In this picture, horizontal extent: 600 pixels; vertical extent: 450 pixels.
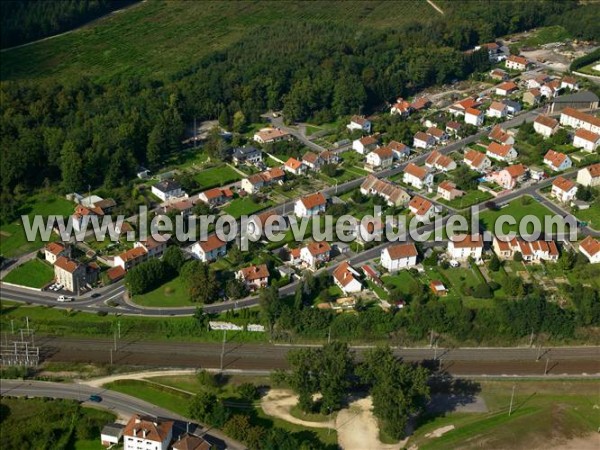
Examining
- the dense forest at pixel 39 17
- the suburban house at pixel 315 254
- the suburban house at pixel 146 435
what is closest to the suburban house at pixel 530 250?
the suburban house at pixel 315 254

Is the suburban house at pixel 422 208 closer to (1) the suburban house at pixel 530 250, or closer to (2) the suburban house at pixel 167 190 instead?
(1) the suburban house at pixel 530 250

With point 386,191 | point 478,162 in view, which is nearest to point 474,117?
point 478,162

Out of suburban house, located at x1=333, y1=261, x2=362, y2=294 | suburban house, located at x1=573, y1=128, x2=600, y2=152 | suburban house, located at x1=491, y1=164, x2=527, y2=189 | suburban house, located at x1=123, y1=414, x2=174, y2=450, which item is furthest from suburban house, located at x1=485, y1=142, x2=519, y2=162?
suburban house, located at x1=123, y1=414, x2=174, y2=450

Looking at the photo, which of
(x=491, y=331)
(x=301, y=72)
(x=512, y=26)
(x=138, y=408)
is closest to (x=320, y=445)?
(x=138, y=408)

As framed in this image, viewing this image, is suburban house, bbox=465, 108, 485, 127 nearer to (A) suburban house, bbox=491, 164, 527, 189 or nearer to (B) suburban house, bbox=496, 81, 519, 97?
(B) suburban house, bbox=496, 81, 519, 97

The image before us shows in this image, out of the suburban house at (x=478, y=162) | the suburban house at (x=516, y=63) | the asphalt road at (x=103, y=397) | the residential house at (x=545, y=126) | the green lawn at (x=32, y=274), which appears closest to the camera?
the asphalt road at (x=103, y=397)

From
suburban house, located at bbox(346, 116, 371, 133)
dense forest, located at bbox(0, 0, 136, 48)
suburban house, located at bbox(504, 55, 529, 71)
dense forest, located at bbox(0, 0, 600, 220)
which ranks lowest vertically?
suburban house, located at bbox(346, 116, 371, 133)
